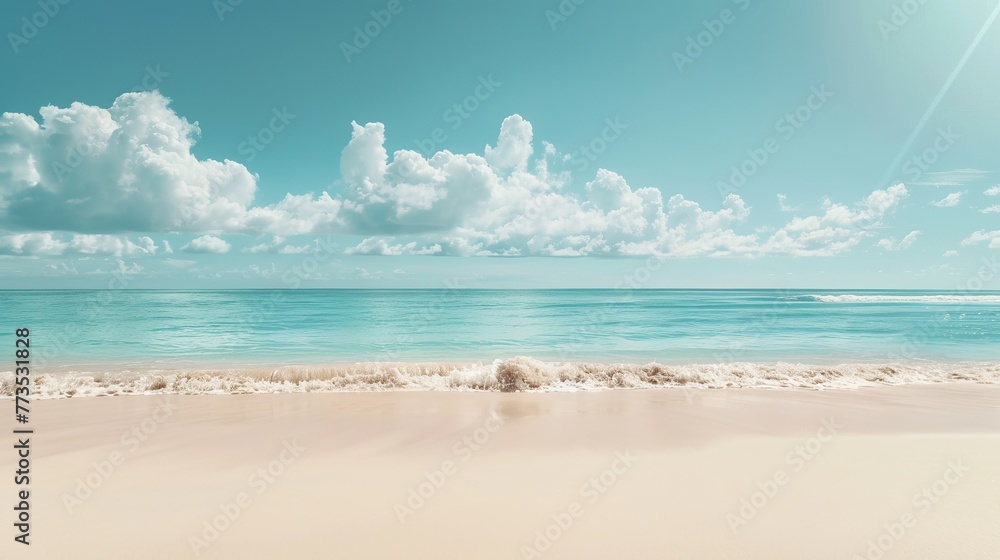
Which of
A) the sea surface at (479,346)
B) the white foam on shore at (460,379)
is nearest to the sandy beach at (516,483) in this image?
the white foam on shore at (460,379)

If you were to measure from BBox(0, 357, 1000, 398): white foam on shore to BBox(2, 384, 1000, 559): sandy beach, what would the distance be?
210 cm

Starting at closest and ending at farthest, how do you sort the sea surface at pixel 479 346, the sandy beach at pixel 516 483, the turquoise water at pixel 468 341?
the sandy beach at pixel 516 483
the sea surface at pixel 479 346
the turquoise water at pixel 468 341


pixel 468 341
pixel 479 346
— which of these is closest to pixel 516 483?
pixel 479 346

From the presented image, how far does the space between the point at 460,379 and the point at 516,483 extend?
253 inches

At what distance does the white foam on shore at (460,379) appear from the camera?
10.7m

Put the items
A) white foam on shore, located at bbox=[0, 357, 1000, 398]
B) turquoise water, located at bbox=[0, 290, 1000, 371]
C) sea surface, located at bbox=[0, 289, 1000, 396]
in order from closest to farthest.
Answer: white foam on shore, located at bbox=[0, 357, 1000, 398], sea surface, located at bbox=[0, 289, 1000, 396], turquoise water, located at bbox=[0, 290, 1000, 371]

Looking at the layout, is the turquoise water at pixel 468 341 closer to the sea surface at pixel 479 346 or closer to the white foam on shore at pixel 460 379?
the sea surface at pixel 479 346

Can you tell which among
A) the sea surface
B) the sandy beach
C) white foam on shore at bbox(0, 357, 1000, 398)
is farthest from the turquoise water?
the sandy beach

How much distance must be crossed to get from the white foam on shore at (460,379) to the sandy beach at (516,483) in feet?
6.90

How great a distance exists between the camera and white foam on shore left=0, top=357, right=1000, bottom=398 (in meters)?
10.7

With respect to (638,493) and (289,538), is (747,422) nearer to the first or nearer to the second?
(638,493)

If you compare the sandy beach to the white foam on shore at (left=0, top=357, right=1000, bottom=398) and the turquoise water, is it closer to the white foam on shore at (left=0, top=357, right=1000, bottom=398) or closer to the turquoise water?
the white foam on shore at (left=0, top=357, right=1000, bottom=398)

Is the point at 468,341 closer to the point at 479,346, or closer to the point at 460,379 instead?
the point at 479,346

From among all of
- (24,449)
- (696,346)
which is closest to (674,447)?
(24,449)
